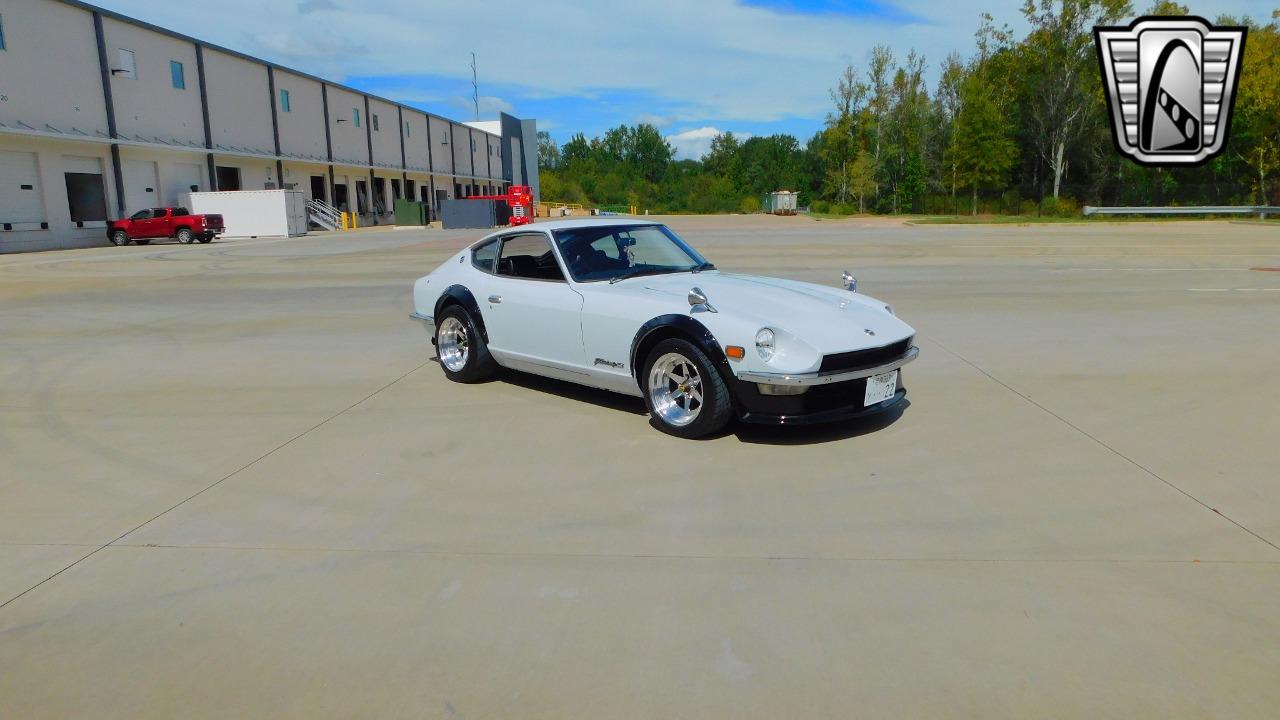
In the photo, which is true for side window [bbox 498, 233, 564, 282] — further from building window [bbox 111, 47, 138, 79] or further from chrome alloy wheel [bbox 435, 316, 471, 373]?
building window [bbox 111, 47, 138, 79]

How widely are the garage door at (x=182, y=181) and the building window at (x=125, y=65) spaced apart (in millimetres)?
4822

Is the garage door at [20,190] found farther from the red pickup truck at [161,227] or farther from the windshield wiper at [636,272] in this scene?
the windshield wiper at [636,272]

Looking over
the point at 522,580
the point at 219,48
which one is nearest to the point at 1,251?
the point at 219,48

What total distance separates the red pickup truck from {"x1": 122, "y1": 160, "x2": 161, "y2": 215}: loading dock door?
160cm

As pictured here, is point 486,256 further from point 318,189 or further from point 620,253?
point 318,189

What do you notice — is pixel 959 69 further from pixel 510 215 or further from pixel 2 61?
pixel 2 61

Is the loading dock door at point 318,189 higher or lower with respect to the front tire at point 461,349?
higher

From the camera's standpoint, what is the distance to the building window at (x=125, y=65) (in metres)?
35.8

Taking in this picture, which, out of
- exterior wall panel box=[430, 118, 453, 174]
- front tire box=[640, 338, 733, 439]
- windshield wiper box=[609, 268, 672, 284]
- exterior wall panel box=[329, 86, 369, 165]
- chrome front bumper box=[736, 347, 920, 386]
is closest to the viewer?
chrome front bumper box=[736, 347, 920, 386]

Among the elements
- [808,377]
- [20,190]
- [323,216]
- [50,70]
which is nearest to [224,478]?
[808,377]

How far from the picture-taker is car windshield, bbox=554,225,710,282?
6711 millimetres

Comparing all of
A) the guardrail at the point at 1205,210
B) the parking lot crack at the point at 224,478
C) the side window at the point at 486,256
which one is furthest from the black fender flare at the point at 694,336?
the guardrail at the point at 1205,210

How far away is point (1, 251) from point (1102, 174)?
209 feet

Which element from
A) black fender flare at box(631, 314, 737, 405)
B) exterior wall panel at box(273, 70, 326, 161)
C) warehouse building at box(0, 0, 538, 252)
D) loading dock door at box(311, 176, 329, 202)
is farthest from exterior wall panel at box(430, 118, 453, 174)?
black fender flare at box(631, 314, 737, 405)
